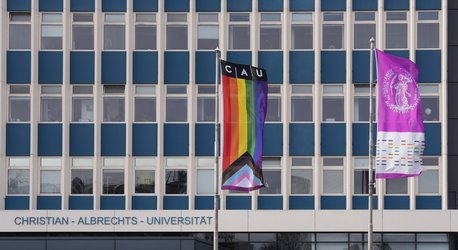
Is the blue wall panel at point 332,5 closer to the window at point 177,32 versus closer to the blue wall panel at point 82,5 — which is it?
the window at point 177,32

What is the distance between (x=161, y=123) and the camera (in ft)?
190

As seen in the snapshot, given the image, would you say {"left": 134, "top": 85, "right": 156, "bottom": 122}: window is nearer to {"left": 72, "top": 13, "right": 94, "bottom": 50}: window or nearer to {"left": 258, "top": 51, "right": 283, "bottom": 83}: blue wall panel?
{"left": 72, "top": 13, "right": 94, "bottom": 50}: window

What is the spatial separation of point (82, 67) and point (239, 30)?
23.8ft

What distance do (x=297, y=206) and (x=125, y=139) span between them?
823 cm

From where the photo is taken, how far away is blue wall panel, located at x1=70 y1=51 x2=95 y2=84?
2285 inches

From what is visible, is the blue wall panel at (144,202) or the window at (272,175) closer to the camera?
the blue wall panel at (144,202)

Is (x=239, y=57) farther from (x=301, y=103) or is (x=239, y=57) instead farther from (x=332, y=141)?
(x=332, y=141)

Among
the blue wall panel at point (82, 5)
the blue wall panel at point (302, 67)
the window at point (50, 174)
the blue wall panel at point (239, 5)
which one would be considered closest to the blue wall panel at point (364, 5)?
the blue wall panel at point (302, 67)

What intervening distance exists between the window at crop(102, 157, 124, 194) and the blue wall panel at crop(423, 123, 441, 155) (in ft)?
44.4

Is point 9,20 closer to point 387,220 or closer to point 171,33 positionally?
point 171,33

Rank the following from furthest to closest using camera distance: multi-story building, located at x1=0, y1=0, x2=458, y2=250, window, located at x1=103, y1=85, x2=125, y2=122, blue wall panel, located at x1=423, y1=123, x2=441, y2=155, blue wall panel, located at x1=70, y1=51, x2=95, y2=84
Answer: window, located at x1=103, y1=85, x2=125, y2=122, blue wall panel, located at x1=70, y1=51, x2=95, y2=84, multi-story building, located at x1=0, y1=0, x2=458, y2=250, blue wall panel, located at x1=423, y1=123, x2=441, y2=155

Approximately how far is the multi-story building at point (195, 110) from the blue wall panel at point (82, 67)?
0.04 meters

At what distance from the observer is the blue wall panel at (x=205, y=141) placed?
5788cm

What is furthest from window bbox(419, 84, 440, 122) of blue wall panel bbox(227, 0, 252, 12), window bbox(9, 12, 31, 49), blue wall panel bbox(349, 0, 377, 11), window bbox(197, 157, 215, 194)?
window bbox(9, 12, 31, 49)
